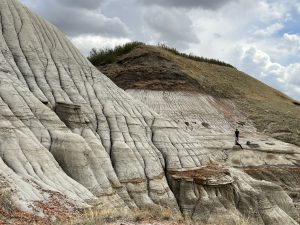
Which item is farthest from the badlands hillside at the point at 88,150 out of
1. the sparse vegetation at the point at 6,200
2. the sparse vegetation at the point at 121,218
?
the sparse vegetation at the point at 121,218

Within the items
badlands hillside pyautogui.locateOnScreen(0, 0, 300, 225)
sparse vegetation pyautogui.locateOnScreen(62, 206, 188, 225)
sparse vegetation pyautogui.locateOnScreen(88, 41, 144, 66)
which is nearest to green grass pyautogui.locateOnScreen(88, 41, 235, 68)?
sparse vegetation pyautogui.locateOnScreen(88, 41, 144, 66)

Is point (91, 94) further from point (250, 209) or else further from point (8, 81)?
point (250, 209)

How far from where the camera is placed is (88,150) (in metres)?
21.6

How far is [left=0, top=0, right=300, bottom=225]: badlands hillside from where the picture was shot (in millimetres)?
18203

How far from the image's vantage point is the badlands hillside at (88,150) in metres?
18.2

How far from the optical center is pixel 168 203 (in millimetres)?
24688

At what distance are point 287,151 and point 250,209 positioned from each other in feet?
54.4

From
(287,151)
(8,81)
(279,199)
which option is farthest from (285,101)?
(8,81)

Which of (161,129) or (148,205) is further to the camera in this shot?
→ (161,129)

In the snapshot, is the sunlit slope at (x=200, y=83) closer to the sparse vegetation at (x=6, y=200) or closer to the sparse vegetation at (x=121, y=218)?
the sparse vegetation at (x=121, y=218)

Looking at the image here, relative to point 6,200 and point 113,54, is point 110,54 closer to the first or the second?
point 113,54

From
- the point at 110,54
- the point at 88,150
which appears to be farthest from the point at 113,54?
the point at 88,150

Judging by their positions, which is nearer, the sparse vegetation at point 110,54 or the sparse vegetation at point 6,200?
the sparse vegetation at point 6,200

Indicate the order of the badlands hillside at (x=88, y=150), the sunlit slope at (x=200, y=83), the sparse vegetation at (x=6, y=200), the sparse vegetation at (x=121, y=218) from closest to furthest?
1. the sparse vegetation at (x=121, y=218)
2. the sparse vegetation at (x=6, y=200)
3. the badlands hillside at (x=88, y=150)
4. the sunlit slope at (x=200, y=83)
